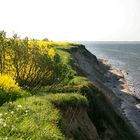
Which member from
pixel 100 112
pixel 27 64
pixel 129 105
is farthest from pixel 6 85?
pixel 129 105

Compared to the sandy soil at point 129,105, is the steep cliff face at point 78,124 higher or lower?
higher

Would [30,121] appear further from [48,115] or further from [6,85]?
[6,85]

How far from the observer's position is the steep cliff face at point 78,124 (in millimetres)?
17880

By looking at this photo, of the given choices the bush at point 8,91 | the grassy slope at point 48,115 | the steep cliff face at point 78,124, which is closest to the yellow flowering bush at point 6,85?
the bush at point 8,91

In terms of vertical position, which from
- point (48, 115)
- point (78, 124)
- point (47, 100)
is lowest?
point (78, 124)

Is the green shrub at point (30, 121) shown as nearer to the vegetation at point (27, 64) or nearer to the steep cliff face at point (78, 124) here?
the steep cliff face at point (78, 124)

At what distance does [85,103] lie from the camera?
22516mm

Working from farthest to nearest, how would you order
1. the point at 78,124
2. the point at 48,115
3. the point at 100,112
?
the point at 100,112, the point at 78,124, the point at 48,115

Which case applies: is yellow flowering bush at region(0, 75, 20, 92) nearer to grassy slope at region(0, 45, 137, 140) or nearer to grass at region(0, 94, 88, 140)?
grassy slope at region(0, 45, 137, 140)

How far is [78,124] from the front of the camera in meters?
19.5

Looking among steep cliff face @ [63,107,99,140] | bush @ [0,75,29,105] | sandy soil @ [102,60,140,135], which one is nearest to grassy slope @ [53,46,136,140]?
steep cliff face @ [63,107,99,140]

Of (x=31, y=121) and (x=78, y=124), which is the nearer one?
(x=31, y=121)

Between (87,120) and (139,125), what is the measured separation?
21358mm

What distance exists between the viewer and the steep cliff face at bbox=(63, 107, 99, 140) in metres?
17.9
